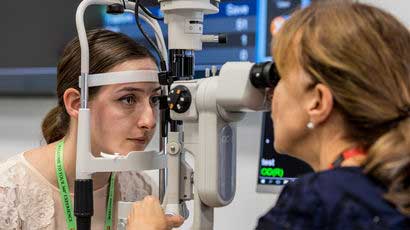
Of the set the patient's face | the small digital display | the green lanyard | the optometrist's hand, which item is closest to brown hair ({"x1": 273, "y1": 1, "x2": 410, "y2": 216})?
the optometrist's hand

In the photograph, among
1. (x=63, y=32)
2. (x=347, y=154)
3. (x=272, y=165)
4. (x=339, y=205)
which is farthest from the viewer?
(x=63, y=32)

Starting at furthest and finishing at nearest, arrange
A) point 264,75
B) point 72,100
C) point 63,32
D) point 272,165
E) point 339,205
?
1. point 63,32
2. point 272,165
3. point 72,100
4. point 264,75
5. point 339,205

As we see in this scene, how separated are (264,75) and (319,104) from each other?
0.24 m

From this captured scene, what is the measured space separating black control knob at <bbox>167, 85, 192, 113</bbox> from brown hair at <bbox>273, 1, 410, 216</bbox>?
40 centimetres

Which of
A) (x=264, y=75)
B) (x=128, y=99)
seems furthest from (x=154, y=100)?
(x=264, y=75)

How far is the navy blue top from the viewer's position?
0.88 m

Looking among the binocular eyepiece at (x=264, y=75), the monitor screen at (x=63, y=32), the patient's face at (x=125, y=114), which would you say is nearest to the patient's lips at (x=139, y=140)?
the patient's face at (x=125, y=114)

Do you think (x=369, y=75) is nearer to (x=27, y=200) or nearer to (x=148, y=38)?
(x=148, y=38)

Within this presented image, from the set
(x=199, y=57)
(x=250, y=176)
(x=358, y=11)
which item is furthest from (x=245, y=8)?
(x=358, y=11)

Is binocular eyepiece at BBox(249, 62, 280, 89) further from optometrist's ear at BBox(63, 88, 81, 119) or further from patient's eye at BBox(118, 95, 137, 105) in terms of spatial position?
optometrist's ear at BBox(63, 88, 81, 119)

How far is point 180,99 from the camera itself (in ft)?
4.44

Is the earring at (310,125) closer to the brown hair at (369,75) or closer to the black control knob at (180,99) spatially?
the brown hair at (369,75)

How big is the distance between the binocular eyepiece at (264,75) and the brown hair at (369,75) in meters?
0.19

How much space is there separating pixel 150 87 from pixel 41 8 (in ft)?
3.87
